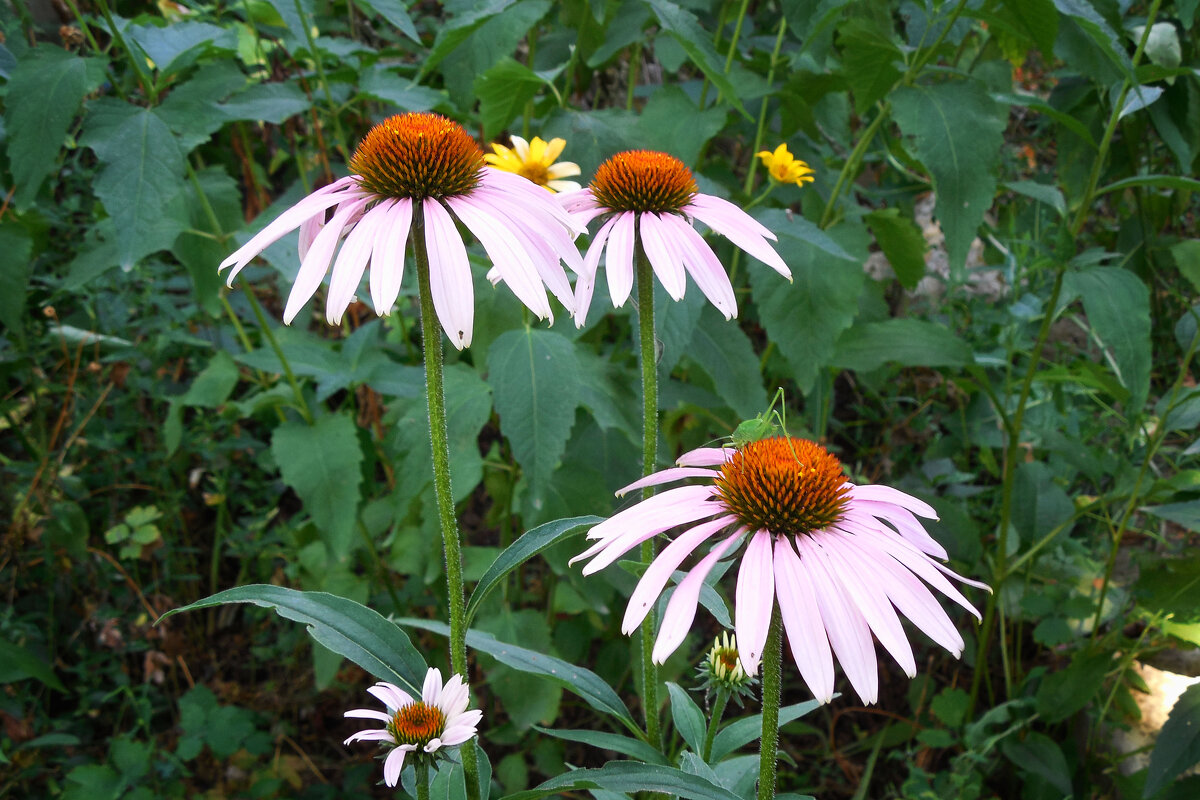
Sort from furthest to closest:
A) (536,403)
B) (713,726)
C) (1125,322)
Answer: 1. (1125,322)
2. (536,403)
3. (713,726)

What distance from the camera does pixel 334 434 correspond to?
1.53 m

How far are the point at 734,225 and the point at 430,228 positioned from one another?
1.02ft

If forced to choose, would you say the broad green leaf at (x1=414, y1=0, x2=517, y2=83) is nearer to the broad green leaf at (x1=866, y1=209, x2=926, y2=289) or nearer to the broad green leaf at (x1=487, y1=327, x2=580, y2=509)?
the broad green leaf at (x1=487, y1=327, x2=580, y2=509)

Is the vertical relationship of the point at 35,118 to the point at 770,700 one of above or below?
above

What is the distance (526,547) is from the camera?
2.58ft

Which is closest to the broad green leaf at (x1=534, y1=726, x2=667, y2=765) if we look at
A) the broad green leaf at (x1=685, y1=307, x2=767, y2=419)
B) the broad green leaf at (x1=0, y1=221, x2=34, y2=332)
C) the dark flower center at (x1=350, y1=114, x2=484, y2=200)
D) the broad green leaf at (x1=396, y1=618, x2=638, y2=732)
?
the broad green leaf at (x1=396, y1=618, x2=638, y2=732)

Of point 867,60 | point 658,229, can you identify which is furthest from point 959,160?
point 658,229

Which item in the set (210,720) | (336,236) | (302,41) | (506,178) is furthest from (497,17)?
(210,720)

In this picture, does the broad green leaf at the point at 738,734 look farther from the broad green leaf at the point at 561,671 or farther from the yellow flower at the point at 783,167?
the yellow flower at the point at 783,167

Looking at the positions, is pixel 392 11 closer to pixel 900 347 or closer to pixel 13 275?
pixel 13 275

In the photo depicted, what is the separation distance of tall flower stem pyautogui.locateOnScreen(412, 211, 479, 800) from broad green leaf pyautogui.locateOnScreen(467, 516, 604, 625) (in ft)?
0.07

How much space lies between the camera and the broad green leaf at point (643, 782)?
68cm

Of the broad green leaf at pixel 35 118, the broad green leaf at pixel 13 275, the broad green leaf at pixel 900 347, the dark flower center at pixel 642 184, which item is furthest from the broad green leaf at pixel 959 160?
the broad green leaf at pixel 13 275

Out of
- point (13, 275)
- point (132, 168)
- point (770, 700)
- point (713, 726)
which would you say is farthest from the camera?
point (13, 275)
